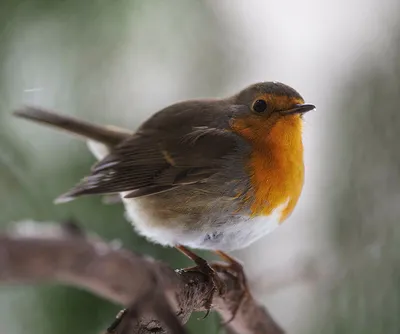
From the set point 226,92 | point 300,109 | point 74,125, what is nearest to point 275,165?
point 300,109

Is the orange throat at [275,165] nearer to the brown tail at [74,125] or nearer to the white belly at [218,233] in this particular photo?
the white belly at [218,233]

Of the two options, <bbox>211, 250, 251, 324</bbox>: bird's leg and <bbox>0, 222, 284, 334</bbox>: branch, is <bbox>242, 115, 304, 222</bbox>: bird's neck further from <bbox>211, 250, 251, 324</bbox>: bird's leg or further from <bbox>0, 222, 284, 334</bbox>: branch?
<bbox>0, 222, 284, 334</bbox>: branch

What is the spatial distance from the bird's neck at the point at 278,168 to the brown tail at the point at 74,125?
0.35 metres

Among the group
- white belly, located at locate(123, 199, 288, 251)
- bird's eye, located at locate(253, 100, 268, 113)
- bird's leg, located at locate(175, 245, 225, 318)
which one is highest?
bird's eye, located at locate(253, 100, 268, 113)

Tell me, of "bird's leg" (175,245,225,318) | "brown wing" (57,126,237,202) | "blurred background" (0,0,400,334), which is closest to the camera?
"bird's leg" (175,245,225,318)

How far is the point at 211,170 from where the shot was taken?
1135 millimetres

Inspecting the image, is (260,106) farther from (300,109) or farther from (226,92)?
(226,92)

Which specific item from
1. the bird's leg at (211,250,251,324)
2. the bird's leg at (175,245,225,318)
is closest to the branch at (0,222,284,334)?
the bird's leg at (175,245,225,318)

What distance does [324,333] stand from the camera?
1.42 metres

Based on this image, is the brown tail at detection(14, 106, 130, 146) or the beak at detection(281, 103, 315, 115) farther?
the brown tail at detection(14, 106, 130, 146)

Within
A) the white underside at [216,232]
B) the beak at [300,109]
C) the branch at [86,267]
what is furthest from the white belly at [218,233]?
the branch at [86,267]

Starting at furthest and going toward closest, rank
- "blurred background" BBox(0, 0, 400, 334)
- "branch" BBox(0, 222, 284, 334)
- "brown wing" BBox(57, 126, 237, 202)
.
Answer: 1. "blurred background" BBox(0, 0, 400, 334)
2. "brown wing" BBox(57, 126, 237, 202)
3. "branch" BBox(0, 222, 284, 334)

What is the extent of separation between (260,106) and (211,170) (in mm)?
169

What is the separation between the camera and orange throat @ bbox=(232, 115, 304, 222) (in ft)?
3.59
